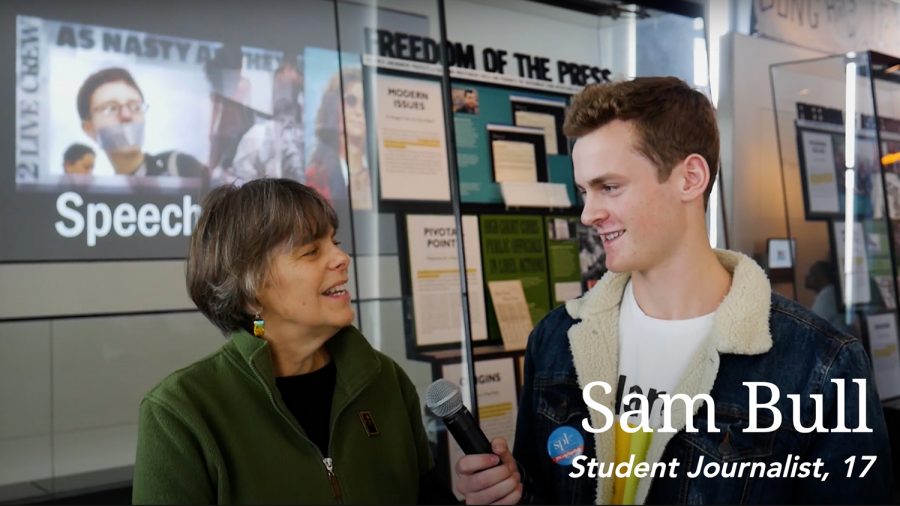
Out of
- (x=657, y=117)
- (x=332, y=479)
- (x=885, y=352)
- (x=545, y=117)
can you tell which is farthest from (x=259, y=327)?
(x=885, y=352)

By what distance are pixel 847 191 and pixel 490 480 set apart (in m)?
3.61

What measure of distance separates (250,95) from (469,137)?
55.5 inches

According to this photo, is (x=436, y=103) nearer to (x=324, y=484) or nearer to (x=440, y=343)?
(x=440, y=343)

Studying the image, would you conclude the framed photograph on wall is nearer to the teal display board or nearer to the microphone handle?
the teal display board

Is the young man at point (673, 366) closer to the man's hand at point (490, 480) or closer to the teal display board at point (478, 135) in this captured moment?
the man's hand at point (490, 480)

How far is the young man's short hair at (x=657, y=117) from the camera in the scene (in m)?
1.80

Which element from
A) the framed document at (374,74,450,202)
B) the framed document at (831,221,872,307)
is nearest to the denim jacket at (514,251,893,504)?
the framed document at (374,74,450,202)

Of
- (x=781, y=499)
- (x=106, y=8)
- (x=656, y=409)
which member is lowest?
(x=781, y=499)

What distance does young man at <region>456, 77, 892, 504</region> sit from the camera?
1.66m

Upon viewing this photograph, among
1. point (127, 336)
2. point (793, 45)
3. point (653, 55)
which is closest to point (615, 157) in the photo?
point (653, 55)

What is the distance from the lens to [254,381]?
6.07 ft

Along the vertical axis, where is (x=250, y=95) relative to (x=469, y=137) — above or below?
above

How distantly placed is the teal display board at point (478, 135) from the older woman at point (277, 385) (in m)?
1.73

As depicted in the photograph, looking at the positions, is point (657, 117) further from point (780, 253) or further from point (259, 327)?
point (780, 253)
